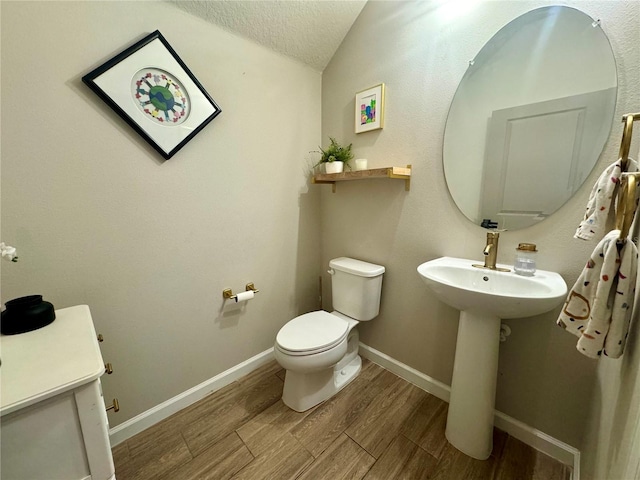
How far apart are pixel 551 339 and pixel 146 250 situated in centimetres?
194

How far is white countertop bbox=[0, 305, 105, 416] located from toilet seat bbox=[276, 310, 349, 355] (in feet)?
2.69

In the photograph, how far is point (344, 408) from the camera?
1.46 meters

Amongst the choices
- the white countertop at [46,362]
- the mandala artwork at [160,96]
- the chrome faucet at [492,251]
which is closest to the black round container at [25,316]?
the white countertop at [46,362]

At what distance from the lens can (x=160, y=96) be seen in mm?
1219

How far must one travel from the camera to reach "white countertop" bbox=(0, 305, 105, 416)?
56cm

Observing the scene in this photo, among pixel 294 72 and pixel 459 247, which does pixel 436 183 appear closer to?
pixel 459 247

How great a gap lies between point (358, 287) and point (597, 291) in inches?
43.7

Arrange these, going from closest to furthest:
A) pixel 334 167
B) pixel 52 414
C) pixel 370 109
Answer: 1. pixel 52 414
2. pixel 370 109
3. pixel 334 167

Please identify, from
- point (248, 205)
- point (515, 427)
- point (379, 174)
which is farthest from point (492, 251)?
point (248, 205)

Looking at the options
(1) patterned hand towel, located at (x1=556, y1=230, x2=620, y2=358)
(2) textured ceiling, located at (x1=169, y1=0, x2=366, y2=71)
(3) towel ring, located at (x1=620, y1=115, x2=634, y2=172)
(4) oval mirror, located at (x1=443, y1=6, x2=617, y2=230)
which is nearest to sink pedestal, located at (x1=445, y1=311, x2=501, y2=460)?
(1) patterned hand towel, located at (x1=556, y1=230, x2=620, y2=358)

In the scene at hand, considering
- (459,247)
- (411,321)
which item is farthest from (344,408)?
(459,247)

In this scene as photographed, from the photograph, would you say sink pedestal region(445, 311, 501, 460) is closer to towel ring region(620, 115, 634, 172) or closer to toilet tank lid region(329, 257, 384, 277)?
toilet tank lid region(329, 257, 384, 277)

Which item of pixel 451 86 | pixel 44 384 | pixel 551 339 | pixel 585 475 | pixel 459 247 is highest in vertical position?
pixel 451 86

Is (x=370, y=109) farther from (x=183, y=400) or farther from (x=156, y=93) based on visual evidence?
(x=183, y=400)
